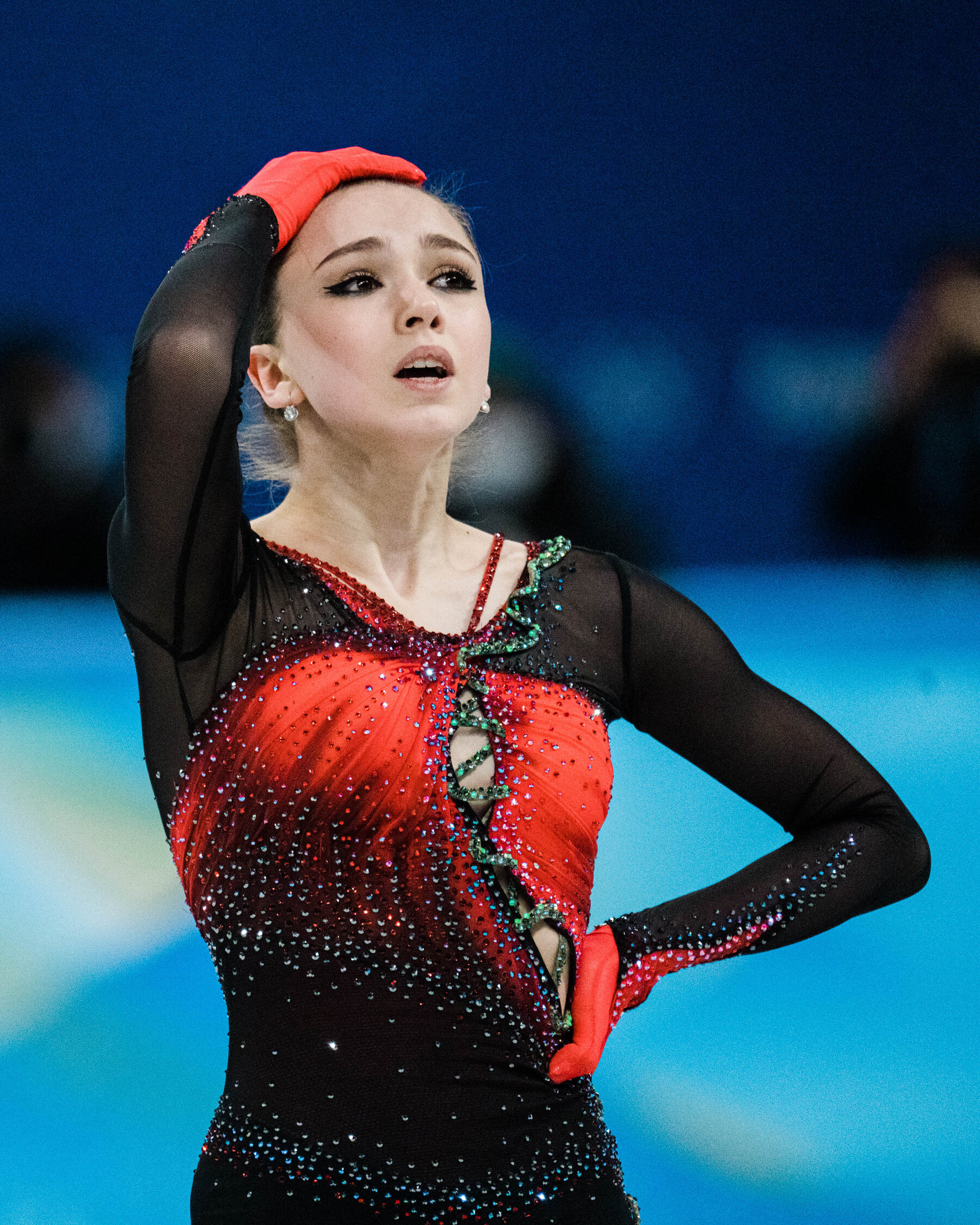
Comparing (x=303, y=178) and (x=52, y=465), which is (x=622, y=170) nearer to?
(x=52, y=465)

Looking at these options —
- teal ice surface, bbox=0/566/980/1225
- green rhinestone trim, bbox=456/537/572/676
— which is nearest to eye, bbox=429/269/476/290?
green rhinestone trim, bbox=456/537/572/676

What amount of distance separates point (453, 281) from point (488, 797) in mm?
461

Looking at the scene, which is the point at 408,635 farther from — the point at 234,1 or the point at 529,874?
the point at 234,1

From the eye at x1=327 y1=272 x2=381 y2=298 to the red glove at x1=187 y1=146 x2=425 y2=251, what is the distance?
6cm

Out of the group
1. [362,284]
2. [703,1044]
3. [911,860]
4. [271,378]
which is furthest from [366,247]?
[703,1044]

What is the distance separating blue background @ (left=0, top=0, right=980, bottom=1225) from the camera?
2234 mm

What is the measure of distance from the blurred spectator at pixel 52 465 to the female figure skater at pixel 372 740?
204cm

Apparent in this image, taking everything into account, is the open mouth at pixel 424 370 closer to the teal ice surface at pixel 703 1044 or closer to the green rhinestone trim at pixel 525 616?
the green rhinestone trim at pixel 525 616

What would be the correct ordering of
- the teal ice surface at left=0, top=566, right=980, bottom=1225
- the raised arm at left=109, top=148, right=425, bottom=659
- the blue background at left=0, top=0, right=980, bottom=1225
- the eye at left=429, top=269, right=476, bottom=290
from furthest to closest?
the blue background at left=0, top=0, right=980, bottom=1225 → the teal ice surface at left=0, top=566, right=980, bottom=1225 → the eye at left=429, top=269, right=476, bottom=290 → the raised arm at left=109, top=148, right=425, bottom=659

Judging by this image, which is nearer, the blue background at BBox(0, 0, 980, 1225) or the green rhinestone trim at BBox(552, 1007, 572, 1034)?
the green rhinestone trim at BBox(552, 1007, 572, 1034)

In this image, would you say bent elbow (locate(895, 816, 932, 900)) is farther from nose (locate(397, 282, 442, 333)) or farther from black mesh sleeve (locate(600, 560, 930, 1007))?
nose (locate(397, 282, 442, 333))

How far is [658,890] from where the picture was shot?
8.75 ft

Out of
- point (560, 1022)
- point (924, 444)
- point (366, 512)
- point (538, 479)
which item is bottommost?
point (560, 1022)

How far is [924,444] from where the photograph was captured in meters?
3.60
